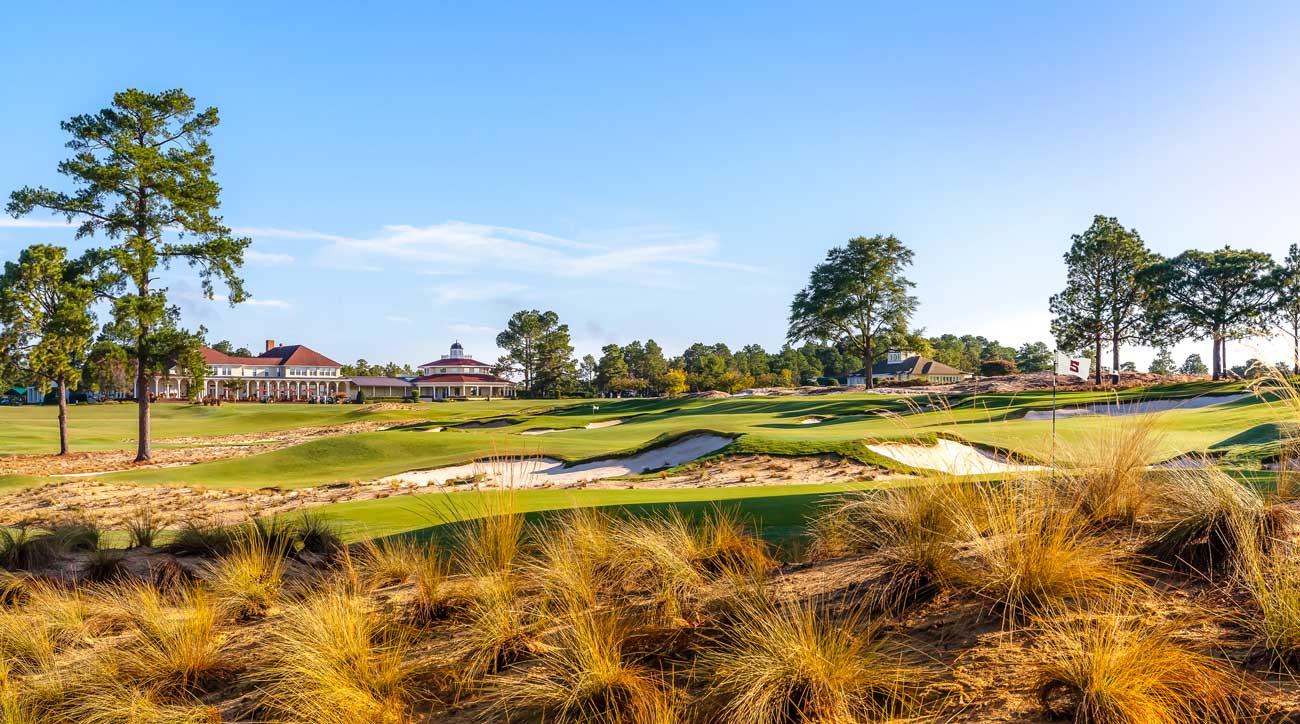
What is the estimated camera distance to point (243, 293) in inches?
1128

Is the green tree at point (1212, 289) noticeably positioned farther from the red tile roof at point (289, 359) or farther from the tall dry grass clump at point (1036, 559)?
the red tile roof at point (289, 359)

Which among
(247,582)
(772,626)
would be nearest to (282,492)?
(247,582)

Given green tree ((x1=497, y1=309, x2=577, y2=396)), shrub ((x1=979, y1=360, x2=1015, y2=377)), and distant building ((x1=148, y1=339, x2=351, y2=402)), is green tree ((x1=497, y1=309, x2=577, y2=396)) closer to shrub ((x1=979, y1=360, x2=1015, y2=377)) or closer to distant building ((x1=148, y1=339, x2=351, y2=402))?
distant building ((x1=148, y1=339, x2=351, y2=402))

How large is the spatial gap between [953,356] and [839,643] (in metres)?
110

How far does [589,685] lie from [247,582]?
161 inches

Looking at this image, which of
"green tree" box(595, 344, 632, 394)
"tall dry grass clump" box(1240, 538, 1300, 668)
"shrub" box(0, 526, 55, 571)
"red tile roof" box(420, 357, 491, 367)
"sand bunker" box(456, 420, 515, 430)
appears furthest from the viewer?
"red tile roof" box(420, 357, 491, 367)

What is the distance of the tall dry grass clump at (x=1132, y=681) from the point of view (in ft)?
11.6

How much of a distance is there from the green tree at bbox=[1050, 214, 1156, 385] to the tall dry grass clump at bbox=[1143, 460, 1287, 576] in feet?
174

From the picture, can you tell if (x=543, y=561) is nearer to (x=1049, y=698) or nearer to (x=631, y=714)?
(x=631, y=714)

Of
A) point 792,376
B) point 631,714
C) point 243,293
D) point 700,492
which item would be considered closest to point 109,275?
point 243,293

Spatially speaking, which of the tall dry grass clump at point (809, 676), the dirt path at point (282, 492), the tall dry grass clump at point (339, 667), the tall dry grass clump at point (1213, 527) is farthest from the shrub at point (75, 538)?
the tall dry grass clump at point (1213, 527)

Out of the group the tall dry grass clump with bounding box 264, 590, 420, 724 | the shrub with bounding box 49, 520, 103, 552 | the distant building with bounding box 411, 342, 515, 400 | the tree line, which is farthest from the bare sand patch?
the distant building with bounding box 411, 342, 515, 400

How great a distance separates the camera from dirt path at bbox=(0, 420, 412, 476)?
26.9 metres

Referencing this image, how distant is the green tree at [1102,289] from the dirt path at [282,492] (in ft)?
143
